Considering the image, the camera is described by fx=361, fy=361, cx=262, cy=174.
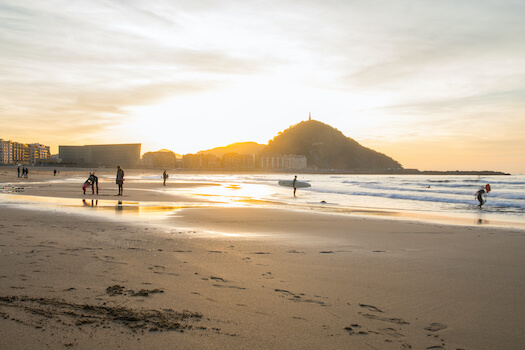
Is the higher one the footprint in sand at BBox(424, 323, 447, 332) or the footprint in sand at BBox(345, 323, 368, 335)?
the footprint in sand at BBox(345, 323, 368, 335)

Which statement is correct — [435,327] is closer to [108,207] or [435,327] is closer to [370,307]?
[370,307]

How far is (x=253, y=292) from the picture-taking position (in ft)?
15.5

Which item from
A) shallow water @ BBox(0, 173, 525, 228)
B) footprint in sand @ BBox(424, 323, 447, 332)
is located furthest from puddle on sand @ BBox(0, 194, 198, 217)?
footprint in sand @ BBox(424, 323, 447, 332)

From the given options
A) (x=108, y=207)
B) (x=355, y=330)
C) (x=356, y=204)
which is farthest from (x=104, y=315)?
(x=356, y=204)

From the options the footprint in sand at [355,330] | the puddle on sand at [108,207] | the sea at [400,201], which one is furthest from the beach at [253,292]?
the sea at [400,201]

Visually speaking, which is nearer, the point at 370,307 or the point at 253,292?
the point at 370,307

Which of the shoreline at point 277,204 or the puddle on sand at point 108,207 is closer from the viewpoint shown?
the puddle on sand at point 108,207

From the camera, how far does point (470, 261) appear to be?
271 inches

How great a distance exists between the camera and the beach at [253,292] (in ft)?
11.3

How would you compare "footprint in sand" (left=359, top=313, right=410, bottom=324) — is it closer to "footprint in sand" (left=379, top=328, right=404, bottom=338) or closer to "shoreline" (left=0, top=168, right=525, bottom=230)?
"footprint in sand" (left=379, top=328, right=404, bottom=338)

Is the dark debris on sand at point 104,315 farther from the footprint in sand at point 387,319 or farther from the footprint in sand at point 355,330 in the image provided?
the footprint in sand at point 387,319

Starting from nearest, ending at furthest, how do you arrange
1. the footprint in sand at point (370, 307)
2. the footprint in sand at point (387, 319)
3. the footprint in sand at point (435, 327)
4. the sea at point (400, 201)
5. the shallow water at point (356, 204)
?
the footprint in sand at point (435, 327), the footprint in sand at point (387, 319), the footprint in sand at point (370, 307), the shallow water at point (356, 204), the sea at point (400, 201)

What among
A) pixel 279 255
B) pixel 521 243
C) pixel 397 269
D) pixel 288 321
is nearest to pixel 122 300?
pixel 288 321

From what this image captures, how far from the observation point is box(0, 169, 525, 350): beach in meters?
3.44
